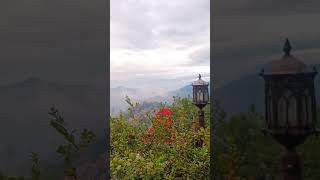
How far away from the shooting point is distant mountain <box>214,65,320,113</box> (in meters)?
2.98

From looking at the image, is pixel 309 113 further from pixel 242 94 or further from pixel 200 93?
pixel 200 93

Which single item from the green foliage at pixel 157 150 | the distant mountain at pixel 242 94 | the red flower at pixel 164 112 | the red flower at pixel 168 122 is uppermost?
the distant mountain at pixel 242 94

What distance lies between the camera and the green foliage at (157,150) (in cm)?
389

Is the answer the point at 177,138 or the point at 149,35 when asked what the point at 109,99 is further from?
the point at 177,138

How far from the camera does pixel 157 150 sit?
4500mm

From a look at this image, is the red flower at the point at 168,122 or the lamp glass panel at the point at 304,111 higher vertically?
the lamp glass panel at the point at 304,111

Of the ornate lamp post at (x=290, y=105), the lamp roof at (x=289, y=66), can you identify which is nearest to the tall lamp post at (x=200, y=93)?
the ornate lamp post at (x=290, y=105)

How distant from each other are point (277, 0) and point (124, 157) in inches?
84.9

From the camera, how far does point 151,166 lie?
3.89m

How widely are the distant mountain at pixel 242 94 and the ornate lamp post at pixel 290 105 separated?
26.5 inches

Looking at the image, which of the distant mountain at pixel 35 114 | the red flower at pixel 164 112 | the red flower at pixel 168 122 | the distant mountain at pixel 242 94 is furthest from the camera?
the red flower at pixel 164 112

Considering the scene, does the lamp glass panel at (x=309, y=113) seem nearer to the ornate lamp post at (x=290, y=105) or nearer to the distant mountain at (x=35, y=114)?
the ornate lamp post at (x=290, y=105)

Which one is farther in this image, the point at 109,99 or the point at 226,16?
the point at 226,16

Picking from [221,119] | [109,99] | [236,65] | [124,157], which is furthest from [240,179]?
[124,157]
